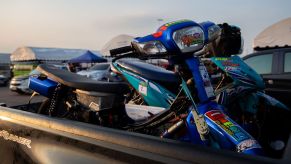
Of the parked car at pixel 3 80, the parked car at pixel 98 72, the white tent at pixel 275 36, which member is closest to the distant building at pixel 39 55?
the parked car at pixel 3 80

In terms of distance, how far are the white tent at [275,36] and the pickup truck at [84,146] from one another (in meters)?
13.7

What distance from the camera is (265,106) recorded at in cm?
250

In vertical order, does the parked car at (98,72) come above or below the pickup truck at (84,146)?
below

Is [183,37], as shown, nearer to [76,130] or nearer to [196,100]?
[196,100]

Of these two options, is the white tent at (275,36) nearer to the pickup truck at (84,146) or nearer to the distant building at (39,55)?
the pickup truck at (84,146)

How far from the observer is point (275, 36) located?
14469 millimetres

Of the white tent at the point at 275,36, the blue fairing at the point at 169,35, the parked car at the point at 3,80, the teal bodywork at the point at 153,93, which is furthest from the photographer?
the parked car at the point at 3,80

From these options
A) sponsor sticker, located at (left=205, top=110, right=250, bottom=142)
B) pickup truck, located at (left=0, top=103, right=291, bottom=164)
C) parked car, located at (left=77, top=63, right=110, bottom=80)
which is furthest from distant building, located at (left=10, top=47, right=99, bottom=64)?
sponsor sticker, located at (left=205, top=110, right=250, bottom=142)

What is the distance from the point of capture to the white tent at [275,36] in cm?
1408

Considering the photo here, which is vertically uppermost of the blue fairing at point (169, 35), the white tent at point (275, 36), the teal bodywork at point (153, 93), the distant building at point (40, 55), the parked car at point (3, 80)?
the blue fairing at point (169, 35)

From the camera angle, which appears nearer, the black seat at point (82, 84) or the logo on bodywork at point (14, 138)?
the logo on bodywork at point (14, 138)

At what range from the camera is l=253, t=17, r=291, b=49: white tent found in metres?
14.1

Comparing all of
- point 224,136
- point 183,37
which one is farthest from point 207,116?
point 183,37

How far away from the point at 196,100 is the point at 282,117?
42.0 inches
